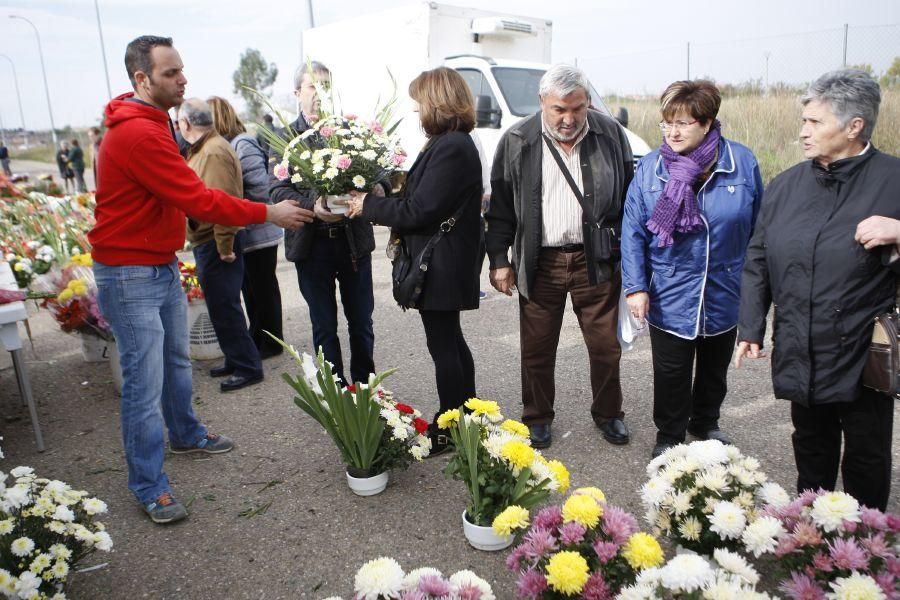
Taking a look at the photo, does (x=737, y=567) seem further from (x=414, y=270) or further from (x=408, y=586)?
(x=414, y=270)

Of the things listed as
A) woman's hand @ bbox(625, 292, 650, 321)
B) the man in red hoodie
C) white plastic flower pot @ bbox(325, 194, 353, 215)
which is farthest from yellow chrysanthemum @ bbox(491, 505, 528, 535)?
white plastic flower pot @ bbox(325, 194, 353, 215)

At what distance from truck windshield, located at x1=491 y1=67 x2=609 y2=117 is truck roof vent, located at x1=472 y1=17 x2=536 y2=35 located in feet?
4.38

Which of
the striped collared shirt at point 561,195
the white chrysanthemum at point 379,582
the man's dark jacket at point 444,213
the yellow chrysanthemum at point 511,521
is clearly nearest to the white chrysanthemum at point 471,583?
the white chrysanthemum at point 379,582

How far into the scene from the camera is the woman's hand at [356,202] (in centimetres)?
339

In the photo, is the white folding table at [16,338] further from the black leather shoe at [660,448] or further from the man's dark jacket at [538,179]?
the black leather shoe at [660,448]

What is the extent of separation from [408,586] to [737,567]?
0.92m

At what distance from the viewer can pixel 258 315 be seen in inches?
203

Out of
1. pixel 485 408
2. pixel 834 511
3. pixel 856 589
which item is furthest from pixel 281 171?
pixel 856 589

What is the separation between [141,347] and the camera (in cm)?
299

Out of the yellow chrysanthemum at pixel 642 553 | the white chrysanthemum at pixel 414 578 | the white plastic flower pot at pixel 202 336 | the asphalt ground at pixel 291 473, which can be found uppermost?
the white chrysanthemum at pixel 414 578

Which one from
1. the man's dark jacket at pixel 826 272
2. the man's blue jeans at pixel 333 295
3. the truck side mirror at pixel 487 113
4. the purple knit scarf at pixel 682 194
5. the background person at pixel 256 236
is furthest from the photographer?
the truck side mirror at pixel 487 113

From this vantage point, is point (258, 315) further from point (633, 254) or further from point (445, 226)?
point (633, 254)

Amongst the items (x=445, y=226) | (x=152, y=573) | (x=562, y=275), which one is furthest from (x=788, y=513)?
(x=152, y=573)

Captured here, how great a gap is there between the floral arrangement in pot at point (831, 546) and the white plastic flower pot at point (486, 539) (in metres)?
1.03
